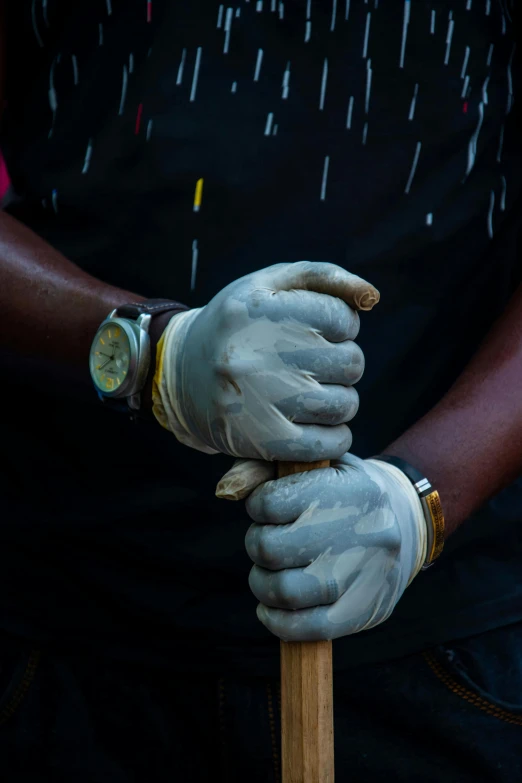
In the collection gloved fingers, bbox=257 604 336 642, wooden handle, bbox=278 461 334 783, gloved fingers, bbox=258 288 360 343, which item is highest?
gloved fingers, bbox=258 288 360 343

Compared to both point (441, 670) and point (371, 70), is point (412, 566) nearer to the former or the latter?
point (441, 670)

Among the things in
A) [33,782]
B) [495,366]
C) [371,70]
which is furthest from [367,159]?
Result: [33,782]

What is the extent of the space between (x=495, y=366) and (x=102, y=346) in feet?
1.63

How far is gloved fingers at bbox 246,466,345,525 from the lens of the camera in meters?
0.88

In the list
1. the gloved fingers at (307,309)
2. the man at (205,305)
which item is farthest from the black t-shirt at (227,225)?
the gloved fingers at (307,309)

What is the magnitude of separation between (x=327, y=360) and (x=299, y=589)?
233 mm

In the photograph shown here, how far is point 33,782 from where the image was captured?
4.18 feet

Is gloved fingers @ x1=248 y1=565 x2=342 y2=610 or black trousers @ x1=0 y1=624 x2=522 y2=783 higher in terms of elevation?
gloved fingers @ x1=248 y1=565 x2=342 y2=610

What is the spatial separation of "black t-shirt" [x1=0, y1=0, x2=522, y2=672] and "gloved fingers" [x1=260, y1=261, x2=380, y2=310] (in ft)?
0.93

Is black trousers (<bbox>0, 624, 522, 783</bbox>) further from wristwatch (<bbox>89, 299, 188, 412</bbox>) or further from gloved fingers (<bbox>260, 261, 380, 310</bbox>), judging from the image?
gloved fingers (<bbox>260, 261, 380, 310</bbox>)

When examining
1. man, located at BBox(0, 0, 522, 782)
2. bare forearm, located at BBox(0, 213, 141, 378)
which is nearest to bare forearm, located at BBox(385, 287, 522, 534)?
man, located at BBox(0, 0, 522, 782)

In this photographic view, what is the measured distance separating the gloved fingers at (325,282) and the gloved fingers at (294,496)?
0.58 feet

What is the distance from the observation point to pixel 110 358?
980 mm

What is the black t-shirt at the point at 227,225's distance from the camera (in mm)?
1137
